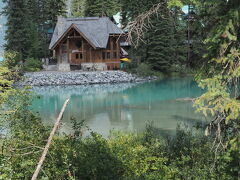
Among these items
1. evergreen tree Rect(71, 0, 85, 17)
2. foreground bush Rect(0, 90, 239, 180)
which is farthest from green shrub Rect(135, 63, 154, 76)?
evergreen tree Rect(71, 0, 85, 17)

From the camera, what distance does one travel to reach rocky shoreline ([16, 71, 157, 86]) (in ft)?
Answer: 97.8

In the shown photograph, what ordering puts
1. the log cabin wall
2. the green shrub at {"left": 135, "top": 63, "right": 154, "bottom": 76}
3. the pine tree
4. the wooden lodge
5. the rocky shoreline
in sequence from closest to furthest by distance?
1. the rocky shoreline
2. the green shrub at {"left": 135, "top": 63, "right": 154, "bottom": 76}
3. the wooden lodge
4. the log cabin wall
5. the pine tree

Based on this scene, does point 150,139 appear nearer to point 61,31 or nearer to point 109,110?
point 109,110

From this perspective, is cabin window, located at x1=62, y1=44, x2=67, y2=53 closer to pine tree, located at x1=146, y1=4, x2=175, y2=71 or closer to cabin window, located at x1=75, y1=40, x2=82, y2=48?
cabin window, located at x1=75, y1=40, x2=82, y2=48

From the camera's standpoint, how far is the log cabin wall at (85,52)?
3500 cm

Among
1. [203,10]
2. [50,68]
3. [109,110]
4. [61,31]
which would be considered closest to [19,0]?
[61,31]

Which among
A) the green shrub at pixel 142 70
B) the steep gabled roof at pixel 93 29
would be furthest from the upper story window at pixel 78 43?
the green shrub at pixel 142 70

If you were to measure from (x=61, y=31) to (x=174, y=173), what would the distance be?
32.6m

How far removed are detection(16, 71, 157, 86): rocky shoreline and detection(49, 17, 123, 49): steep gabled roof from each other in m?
4.08

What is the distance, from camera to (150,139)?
303 inches

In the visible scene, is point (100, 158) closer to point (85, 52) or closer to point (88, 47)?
point (85, 52)

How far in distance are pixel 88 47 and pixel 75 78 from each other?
5.91 m

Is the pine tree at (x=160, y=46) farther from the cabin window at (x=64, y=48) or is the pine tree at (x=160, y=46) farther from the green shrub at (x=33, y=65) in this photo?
the green shrub at (x=33, y=65)

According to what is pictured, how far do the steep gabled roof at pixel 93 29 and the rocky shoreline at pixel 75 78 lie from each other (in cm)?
408
